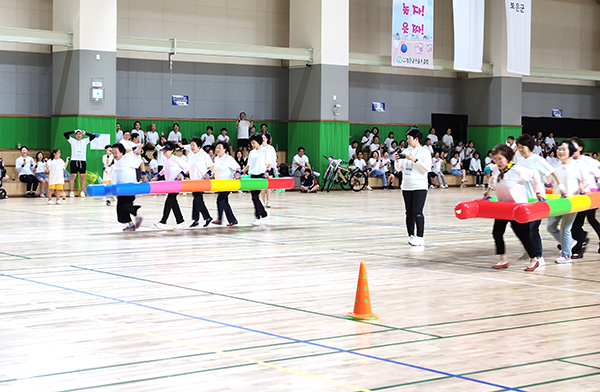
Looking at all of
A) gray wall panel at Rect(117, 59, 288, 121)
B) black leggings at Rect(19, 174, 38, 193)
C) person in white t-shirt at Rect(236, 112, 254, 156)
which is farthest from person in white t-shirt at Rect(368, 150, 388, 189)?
black leggings at Rect(19, 174, 38, 193)

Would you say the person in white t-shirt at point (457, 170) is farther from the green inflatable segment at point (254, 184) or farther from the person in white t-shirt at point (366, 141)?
the green inflatable segment at point (254, 184)

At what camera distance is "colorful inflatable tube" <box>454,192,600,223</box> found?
31.5 ft

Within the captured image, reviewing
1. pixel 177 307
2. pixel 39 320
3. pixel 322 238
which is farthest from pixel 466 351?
pixel 322 238

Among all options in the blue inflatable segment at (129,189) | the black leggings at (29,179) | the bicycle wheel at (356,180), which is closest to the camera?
the blue inflatable segment at (129,189)

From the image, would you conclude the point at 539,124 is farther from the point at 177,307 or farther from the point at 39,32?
the point at 177,307

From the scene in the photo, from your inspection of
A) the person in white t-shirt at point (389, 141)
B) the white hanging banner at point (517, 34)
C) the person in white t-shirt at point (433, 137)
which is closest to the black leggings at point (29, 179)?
the person in white t-shirt at point (389, 141)

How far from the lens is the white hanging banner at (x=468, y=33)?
92.7 feet

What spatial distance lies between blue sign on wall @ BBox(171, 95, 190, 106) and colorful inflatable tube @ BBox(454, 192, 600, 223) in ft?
67.3

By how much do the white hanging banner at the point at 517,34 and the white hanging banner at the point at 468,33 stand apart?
1.34m

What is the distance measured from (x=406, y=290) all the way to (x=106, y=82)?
61.8ft

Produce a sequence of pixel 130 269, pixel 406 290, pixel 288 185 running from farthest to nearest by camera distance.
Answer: pixel 288 185 → pixel 130 269 → pixel 406 290

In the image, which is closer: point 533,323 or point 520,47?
point 533,323

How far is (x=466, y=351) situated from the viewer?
593cm

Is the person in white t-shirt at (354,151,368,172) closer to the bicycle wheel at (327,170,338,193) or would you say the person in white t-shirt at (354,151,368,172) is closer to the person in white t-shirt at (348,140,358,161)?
the person in white t-shirt at (348,140,358,161)
